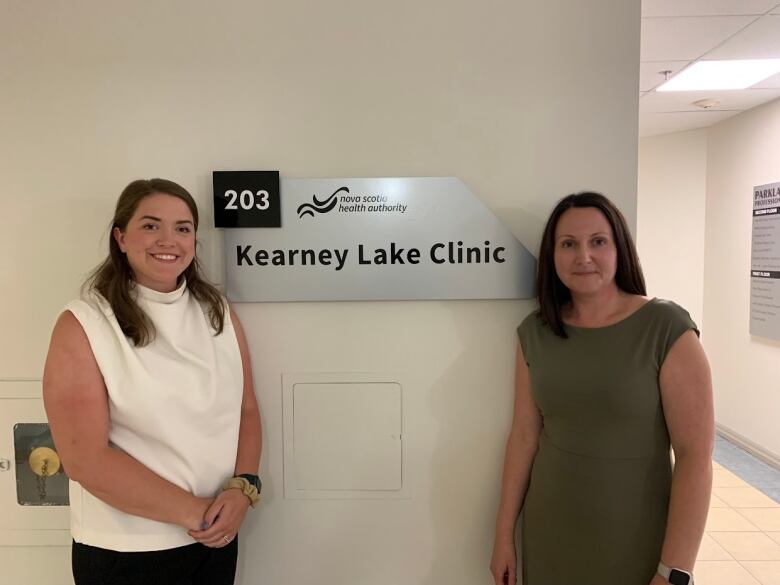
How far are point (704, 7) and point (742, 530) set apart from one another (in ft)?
10.00

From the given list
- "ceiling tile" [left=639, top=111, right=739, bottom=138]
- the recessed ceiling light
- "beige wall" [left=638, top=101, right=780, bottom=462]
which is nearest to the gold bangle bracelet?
the recessed ceiling light

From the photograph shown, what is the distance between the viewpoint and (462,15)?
61.5 inches

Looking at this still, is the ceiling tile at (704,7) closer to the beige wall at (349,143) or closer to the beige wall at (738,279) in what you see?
the beige wall at (349,143)

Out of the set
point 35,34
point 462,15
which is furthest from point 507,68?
point 35,34

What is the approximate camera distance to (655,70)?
3.43 metres

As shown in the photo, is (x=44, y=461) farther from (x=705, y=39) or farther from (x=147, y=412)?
(x=705, y=39)

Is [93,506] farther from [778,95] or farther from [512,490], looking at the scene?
[778,95]

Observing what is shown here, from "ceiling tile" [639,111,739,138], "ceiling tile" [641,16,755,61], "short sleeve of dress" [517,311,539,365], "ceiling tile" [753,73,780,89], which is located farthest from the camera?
"ceiling tile" [639,111,739,138]

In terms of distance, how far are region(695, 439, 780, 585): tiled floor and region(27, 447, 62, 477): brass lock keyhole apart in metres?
3.03

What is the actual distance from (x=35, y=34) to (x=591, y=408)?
1.98m

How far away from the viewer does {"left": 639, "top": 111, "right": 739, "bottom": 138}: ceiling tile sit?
452cm

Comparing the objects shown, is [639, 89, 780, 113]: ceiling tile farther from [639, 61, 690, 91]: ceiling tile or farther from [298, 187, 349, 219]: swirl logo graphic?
[298, 187, 349, 219]: swirl logo graphic

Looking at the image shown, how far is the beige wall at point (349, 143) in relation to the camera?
157 centimetres

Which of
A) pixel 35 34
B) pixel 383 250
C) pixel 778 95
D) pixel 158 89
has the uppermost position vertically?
pixel 778 95
